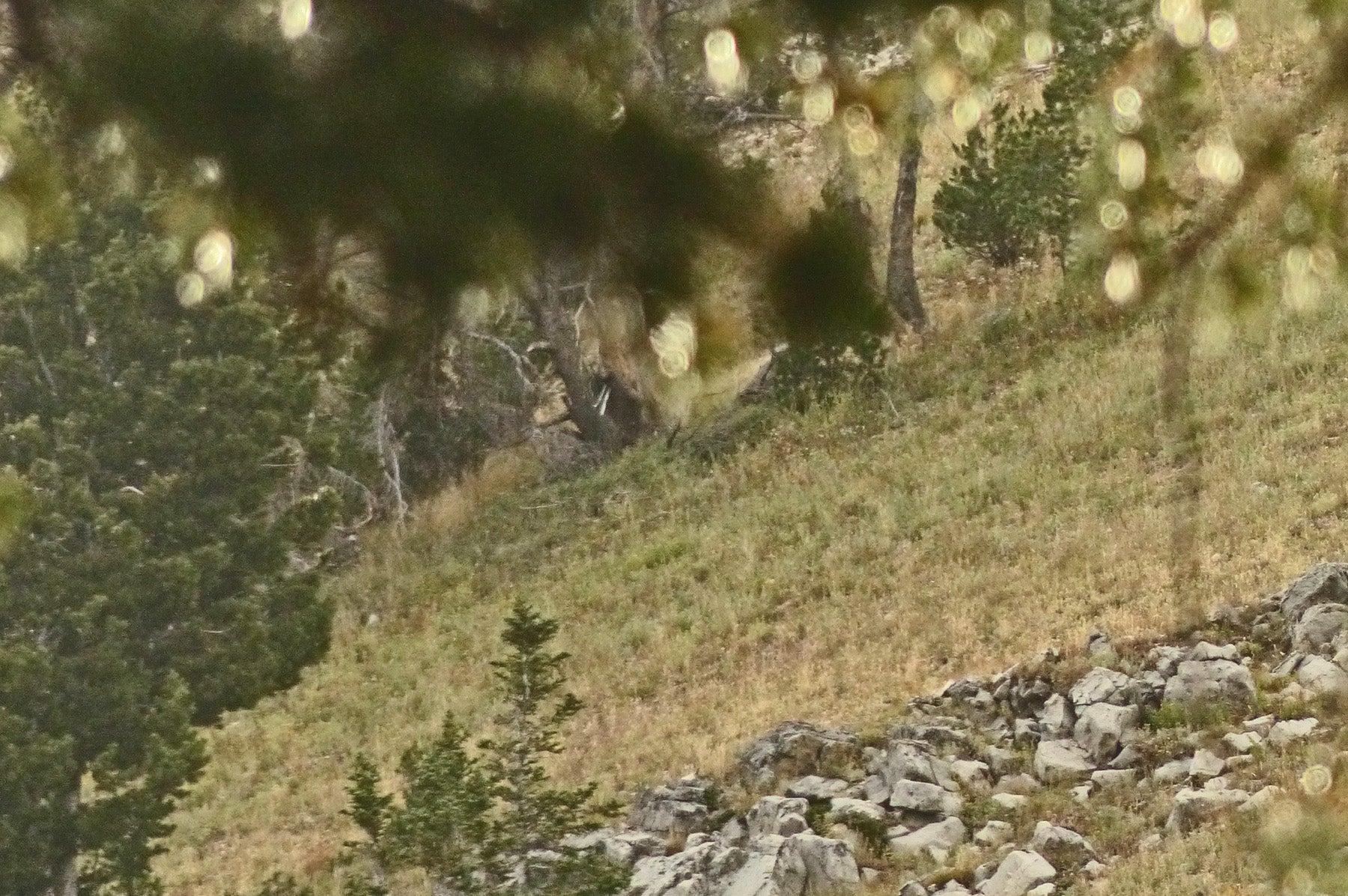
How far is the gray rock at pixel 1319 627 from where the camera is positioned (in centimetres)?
1226

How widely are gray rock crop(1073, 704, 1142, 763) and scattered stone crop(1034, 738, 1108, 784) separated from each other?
0.08 meters

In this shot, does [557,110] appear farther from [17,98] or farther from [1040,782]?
[1040,782]

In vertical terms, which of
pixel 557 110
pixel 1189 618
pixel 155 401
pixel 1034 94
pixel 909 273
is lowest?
pixel 1189 618

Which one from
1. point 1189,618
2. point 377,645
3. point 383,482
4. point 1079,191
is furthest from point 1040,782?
point 383,482

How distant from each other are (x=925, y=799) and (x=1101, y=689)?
180 centimetres

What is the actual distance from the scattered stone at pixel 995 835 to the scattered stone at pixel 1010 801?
0.80 feet

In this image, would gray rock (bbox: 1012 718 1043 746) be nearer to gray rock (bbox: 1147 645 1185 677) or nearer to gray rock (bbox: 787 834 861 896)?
gray rock (bbox: 1147 645 1185 677)

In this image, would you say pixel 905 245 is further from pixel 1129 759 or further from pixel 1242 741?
pixel 1242 741

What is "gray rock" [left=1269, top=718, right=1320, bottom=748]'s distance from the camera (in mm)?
10812

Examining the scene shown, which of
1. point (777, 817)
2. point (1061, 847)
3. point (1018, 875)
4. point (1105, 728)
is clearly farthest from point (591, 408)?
point (1018, 875)

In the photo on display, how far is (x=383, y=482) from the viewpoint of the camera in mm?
26281

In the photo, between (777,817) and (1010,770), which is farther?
(1010,770)

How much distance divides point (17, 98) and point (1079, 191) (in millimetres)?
2150

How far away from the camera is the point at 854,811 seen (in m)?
11.5
